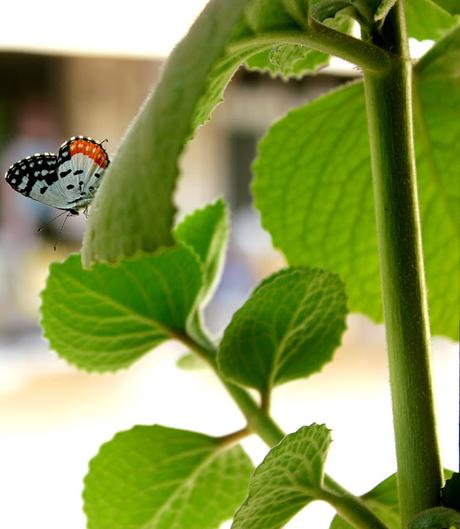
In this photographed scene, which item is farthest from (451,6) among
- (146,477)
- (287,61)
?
(146,477)

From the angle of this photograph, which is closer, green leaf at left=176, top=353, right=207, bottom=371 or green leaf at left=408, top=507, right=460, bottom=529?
green leaf at left=408, top=507, right=460, bottom=529

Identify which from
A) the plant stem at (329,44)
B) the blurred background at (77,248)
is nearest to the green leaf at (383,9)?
the plant stem at (329,44)

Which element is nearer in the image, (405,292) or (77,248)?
(405,292)

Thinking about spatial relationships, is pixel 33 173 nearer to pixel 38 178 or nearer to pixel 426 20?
pixel 38 178

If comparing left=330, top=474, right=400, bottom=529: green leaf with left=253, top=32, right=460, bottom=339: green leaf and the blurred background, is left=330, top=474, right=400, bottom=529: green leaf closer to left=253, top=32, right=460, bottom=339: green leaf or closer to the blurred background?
left=253, top=32, right=460, bottom=339: green leaf

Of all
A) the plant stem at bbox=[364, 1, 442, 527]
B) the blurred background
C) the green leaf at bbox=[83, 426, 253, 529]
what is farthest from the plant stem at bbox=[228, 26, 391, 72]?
the blurred background

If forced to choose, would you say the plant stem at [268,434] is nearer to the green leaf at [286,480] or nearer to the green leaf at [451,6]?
the green leaf at [286,480]

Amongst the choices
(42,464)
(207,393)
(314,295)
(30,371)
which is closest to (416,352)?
(314,295)
